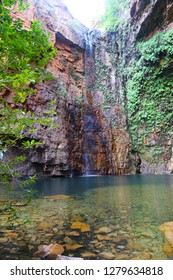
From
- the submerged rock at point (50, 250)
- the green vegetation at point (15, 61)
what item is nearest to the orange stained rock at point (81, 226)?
the submerged rock at point (50, 250)

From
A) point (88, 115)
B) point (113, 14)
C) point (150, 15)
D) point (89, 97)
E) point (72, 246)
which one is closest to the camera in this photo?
point (72, 246)

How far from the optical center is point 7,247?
2.33 m

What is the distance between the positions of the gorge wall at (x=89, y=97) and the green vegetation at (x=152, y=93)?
0.51 meters

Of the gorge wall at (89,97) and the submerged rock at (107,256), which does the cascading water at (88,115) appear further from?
the submerged rock at (107,256)

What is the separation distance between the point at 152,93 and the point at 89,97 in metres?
4.85

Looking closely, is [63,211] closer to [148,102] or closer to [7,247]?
[7,247]

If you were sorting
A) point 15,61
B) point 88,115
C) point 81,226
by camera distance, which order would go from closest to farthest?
point 15,61 → point 81,226 → point 88,115

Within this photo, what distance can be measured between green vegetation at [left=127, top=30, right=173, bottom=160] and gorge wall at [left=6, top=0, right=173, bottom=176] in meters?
0.51

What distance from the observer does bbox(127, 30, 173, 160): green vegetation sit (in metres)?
14.8

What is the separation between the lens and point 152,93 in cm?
1569

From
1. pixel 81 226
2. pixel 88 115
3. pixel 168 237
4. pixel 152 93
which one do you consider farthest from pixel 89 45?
pixel 168 237

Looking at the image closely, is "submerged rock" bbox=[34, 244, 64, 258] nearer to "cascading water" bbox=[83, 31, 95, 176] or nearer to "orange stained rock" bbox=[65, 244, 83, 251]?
"orange stained rock" bbox=[65, 244, 83, 251]

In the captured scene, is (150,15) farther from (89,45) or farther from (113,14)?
(113,14)

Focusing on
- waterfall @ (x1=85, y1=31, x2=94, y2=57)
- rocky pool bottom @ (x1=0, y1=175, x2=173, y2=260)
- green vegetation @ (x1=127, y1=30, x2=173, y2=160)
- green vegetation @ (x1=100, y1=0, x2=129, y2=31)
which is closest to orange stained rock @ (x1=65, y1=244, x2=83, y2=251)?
rocky pool bottom @ (x1=0, y1=175, x2=173, y2=260)
